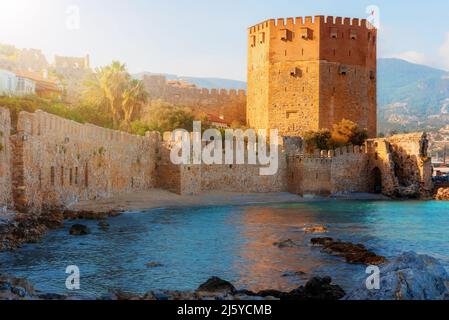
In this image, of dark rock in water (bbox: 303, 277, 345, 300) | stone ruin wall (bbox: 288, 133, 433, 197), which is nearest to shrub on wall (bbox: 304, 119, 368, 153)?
stone ruin wall (bbox: 288, 133, 433, 197)

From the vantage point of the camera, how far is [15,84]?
40656 mm

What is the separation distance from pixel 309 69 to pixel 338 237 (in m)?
24.4

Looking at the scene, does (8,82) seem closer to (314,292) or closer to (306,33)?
(306,33)

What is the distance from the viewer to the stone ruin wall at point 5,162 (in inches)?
619

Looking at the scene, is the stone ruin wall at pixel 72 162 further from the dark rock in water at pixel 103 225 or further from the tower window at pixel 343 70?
the tower window at pixel 343 70

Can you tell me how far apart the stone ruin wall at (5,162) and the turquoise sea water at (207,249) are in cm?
154

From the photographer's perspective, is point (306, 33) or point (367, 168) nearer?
point (367, 168)

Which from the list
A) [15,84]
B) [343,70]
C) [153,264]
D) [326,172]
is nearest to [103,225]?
[153,264]

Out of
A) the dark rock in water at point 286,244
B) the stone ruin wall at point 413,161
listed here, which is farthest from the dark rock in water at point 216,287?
the stone ruin wall at point 413,161

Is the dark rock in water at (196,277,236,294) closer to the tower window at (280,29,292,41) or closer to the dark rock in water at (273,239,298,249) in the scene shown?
the dark rock in water at (273,239,298,249)

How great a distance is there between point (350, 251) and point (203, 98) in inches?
1374

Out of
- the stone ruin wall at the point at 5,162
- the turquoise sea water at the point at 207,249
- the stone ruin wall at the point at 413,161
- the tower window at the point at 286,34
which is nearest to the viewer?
the turquoise sea water at the point at 207,249
